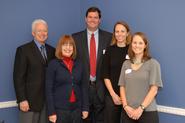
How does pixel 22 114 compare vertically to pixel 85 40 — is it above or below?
below

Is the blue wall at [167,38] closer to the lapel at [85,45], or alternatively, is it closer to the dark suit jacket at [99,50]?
the dark suit jacket at [99,50]

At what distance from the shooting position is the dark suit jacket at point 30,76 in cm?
315

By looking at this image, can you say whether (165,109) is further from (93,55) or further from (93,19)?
(93,19)

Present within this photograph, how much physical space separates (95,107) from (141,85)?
83 centimetres

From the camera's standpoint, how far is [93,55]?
3533 mm

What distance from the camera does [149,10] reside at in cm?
342

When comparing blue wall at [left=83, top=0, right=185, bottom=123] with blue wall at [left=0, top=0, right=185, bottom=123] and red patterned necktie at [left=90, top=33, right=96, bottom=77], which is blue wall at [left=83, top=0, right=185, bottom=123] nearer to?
blue wall at [left=0, top=0, right=185, bottom=123]

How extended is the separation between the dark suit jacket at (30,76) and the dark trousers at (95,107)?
1.90 ft

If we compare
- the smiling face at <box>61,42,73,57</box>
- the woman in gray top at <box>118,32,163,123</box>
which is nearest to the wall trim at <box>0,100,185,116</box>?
the woman in gray top at <box>118,32,163,123</box>

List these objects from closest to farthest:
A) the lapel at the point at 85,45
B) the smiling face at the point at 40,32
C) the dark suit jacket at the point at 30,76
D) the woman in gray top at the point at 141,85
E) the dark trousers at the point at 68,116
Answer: the woman in gray top at the point at 141,85, the dark trousers at the point at 68,116, the dark suit jacket at the point at 30,76, the smiling face at the point at 40,32, the lapel at the point at 85,45

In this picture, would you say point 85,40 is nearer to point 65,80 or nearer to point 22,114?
point 65,80

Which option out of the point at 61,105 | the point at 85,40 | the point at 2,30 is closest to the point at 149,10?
the point at 85,40

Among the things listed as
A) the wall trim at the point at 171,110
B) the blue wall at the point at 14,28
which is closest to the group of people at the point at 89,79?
the blue wall at the point at 14,28

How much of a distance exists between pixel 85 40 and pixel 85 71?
0.44 m
